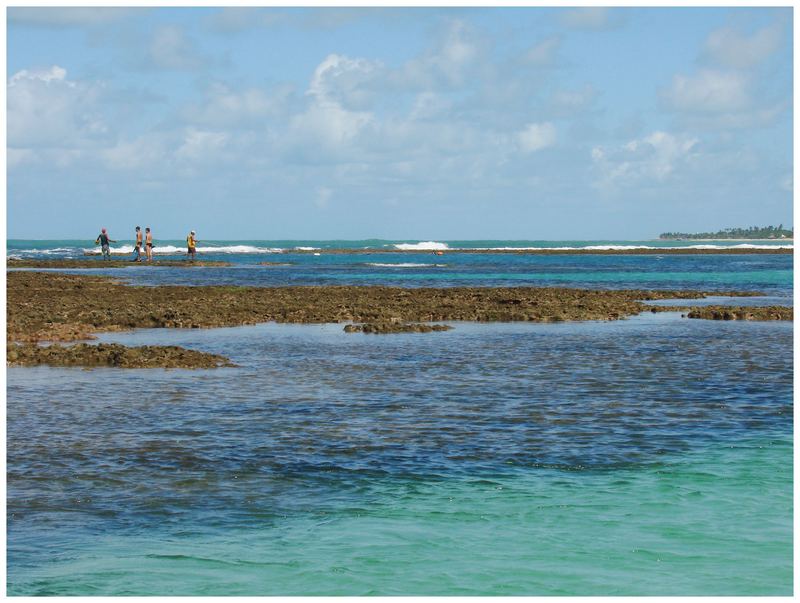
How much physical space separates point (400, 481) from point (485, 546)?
236 centimetres

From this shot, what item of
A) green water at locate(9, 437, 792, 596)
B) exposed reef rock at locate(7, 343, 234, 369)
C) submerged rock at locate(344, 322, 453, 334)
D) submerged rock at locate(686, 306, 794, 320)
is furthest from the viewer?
submerged rock at locate(686, 306, 794, 320)

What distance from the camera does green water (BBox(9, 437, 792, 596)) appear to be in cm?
927

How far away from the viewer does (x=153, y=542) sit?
10.2 meters

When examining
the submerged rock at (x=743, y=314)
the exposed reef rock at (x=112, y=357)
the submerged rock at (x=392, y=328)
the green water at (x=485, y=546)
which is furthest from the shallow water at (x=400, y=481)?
the submerged rock at (x=743, y=314)

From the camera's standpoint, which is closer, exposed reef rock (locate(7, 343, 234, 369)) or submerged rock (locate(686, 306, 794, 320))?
exposed reef rock (locate(7, 343, 234, 369))

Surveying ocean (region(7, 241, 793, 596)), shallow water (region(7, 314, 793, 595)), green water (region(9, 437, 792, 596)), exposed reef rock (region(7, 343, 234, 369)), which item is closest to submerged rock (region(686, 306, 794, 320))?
ocean (region(7, 241, 793, 596))

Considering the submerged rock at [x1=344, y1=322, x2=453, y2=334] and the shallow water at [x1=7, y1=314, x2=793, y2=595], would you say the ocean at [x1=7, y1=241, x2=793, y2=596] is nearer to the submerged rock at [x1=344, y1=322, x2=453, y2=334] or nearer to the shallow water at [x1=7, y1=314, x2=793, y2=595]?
the shallow water at [x1=7, y1=314, x2=793, y2=595]

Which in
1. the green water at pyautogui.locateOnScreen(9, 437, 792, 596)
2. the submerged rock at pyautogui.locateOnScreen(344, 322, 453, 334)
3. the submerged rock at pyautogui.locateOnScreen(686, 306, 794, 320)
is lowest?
the green water at pyautogui.locateOnScreen(9, 437, 792, 596)

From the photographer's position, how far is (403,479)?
41.0ft

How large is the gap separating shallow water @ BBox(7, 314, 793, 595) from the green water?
2 centimetres

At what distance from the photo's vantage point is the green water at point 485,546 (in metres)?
9.27

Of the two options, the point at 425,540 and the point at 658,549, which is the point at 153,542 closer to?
the point at 425,540

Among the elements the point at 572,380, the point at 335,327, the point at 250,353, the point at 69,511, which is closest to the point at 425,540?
the point at 69,511

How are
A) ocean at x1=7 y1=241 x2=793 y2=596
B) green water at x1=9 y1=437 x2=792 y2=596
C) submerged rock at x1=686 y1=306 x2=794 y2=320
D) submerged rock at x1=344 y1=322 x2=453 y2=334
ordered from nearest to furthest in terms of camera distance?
green water at x1=9 y1=437 x2=792 y2=596 → ocean at x1=7 y1=241 x2=793 y2=596 → submerged rock at x1=344 y1=322 x2=453 y2=334 → submerged rock at x1=686 y1=306 x2=794 y2=320
